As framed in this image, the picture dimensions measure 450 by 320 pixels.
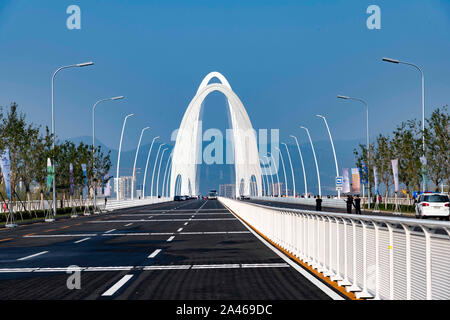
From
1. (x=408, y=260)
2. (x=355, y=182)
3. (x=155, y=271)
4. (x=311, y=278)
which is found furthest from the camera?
(x=355, y=182)

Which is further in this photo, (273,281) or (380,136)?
(380,136)

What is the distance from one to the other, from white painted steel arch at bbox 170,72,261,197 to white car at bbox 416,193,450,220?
370 feet

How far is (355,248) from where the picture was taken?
9648 millimetres

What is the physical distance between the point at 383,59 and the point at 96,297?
35209 mm

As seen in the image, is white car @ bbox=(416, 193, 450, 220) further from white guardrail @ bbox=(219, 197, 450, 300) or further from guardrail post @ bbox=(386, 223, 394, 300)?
guardrail post @ bbox=(386, 223, 394, 300)

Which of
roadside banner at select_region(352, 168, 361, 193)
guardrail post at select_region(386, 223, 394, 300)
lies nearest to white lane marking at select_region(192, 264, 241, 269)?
guardrail post at select_region(386, 223, 394, 300)

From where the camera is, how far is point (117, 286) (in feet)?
33.8

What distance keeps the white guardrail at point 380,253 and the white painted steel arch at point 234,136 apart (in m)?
133

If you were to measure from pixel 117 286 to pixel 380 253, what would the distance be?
454cm

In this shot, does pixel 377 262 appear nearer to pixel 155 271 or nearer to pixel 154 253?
pixel 155 271

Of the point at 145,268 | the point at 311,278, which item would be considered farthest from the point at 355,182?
the point at 311,278

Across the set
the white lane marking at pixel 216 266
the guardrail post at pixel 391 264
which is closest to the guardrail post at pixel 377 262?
the guardrail post at pixel 391 264
